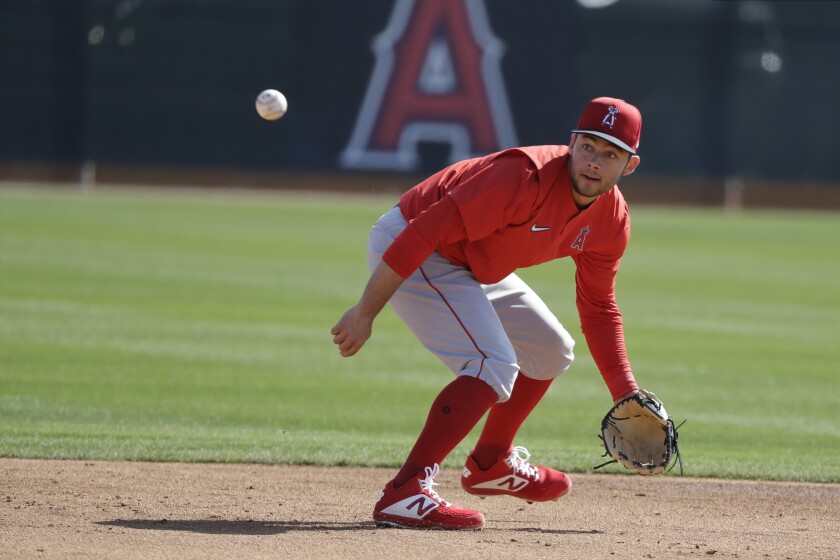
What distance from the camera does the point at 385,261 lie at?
4098 millimetres

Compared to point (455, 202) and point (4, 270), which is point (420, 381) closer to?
point (455, 202)

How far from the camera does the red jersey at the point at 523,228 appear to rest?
407 cm

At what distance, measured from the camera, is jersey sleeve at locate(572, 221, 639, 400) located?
4.64 m

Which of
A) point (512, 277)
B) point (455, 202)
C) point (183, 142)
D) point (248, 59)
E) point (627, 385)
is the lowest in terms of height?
point (183, 142)

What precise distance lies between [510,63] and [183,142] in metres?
6.36

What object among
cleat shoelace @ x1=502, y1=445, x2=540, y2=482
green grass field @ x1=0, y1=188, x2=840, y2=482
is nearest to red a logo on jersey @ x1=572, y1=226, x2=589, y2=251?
cleat shoelace @ x1=502, y1=445, x2=540, y2=482

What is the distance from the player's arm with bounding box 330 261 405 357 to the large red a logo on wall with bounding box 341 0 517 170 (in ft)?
64.8

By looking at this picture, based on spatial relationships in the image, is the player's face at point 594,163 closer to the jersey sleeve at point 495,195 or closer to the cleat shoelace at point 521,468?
the jersey sleeve at point 495,195

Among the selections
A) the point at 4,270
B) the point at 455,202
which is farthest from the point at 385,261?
the point at 4,270

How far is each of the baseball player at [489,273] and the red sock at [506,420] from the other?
0.04ft

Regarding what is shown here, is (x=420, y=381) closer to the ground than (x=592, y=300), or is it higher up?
closer to the ground

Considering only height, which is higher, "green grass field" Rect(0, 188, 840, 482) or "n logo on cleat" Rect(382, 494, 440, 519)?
"n logo on cleat" Rect(382, 494, 440, 519)

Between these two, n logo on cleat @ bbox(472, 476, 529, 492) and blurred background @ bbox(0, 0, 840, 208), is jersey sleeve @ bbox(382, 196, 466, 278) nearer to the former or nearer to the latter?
n logo on cleat @ bbox(472, 476, 529, 492)

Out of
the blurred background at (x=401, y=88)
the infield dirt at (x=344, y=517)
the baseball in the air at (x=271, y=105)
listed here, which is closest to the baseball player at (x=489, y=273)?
the infield dirt at (x=344, y=517)
